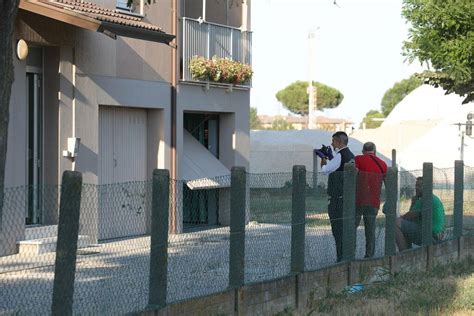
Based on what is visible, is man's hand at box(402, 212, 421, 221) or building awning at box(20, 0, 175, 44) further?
man's hand at box(402, 212, 421, 221)

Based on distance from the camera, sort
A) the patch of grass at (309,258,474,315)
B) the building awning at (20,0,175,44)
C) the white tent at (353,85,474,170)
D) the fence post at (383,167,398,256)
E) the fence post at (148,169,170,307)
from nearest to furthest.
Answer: the fence post at (148,169,170,307), the patch of grass at (309,258,474,315), the fence post at (383,167,398,256), the building awning at (20,0,175,44), the white tent at (353,85,474,170)

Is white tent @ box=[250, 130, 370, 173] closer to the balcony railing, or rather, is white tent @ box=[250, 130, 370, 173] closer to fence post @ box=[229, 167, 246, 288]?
the balcony railing

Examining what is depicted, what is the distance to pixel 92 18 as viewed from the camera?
1499cm

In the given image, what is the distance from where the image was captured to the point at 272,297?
1093 cm

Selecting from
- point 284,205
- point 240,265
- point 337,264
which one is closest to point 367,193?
point 337,264

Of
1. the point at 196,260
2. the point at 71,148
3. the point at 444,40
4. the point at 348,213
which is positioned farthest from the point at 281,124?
the point at 196,260

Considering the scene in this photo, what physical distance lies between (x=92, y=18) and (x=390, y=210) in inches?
204

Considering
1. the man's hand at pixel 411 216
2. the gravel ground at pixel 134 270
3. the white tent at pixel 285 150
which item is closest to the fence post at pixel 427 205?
the man's hand at pixel 411 216

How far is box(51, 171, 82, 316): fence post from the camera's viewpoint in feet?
24.5

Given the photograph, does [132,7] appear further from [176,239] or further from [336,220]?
[176,239]

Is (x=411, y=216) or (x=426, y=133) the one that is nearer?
(x=411, y=216)

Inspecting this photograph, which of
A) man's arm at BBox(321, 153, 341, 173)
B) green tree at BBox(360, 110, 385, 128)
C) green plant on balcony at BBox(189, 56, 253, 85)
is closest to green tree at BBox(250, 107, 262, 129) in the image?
green tree at BBox(360, 110, 385, 128)

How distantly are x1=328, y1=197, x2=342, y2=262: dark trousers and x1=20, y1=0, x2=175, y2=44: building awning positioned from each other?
4.67 m

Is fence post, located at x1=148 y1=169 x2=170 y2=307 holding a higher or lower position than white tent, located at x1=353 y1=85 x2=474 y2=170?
lower
